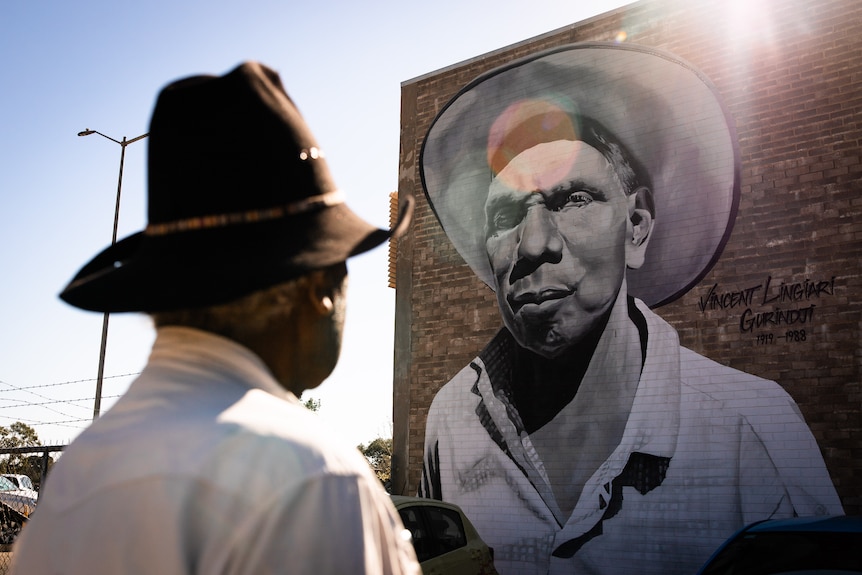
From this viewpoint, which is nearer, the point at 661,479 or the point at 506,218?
the point at 661,479

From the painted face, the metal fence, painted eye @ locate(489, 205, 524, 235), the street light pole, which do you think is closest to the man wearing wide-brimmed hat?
the painted face

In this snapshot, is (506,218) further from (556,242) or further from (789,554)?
(789,554)

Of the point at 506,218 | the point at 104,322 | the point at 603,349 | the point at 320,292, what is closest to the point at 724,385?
the point at 603,349

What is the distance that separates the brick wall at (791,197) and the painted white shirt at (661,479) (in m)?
0.28

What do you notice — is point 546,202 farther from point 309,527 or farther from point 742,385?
point 309,527

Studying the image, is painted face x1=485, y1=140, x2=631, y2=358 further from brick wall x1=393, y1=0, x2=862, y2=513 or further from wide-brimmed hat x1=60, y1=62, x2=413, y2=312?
wide-brimmed hat x1=60, y1=62, x2=413, y2=312

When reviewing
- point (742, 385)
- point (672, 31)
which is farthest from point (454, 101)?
point (742, 385)

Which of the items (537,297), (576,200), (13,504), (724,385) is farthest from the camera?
(13,504)

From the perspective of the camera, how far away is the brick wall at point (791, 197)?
873 cm

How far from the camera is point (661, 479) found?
371 inches

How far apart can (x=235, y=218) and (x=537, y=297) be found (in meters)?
9.71

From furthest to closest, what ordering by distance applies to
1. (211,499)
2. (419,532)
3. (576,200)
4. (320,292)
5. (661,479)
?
(576,200) → (661,479) → (419,532) → (320,292) → (211,499)

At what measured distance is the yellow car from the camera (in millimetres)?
7172

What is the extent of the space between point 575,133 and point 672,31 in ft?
6.00
